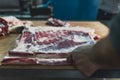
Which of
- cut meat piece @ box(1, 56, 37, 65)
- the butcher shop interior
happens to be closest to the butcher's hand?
the butcher shop interior

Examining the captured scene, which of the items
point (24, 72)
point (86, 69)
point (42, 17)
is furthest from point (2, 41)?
point (42, 17)

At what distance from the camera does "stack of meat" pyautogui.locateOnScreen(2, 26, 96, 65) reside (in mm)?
917

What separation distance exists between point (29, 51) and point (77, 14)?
2.43ft

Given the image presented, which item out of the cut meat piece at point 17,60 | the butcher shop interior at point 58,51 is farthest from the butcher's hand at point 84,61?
the cut meat piece at point 17,60

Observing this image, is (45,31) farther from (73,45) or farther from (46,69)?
(46,69)

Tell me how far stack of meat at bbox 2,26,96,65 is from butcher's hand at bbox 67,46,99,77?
4 centimetres

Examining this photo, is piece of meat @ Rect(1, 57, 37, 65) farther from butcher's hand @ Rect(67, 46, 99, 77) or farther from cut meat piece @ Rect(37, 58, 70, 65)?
butcher's hand @ Rect(67, 46, 99, 77)

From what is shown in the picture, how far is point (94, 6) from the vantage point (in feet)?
5.26

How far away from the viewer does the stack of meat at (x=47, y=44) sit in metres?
0.92

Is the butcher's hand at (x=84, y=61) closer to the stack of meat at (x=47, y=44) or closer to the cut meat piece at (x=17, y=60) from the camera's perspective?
the stack of meat at (x=47, y=44)

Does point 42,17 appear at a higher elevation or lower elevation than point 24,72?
lower

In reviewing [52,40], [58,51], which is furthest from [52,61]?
[52,40]

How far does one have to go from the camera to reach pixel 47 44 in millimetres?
1054

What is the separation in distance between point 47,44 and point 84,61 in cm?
26
